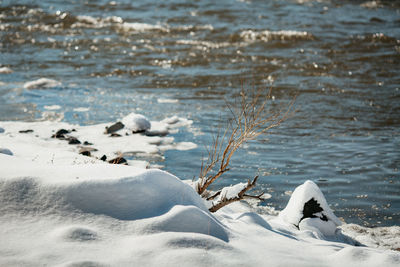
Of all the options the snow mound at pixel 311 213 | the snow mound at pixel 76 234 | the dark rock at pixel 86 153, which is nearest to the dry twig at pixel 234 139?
the snow mound at pixel 311 213

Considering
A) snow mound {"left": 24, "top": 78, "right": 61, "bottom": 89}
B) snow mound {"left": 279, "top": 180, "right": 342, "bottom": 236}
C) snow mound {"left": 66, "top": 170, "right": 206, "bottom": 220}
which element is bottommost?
snow mound {"left": 279, "top": 180, "right": 342, "bottom": 236}

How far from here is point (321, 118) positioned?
288 inches

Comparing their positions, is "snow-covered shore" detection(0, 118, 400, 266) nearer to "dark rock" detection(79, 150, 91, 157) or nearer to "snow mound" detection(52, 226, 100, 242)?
"snow mound" detection(52, 226, 100, 242)

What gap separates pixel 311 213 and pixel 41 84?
6860mm

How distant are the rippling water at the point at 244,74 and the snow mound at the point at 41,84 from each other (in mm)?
203

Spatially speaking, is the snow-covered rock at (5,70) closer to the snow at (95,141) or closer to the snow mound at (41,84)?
the snow mound at (41,84)

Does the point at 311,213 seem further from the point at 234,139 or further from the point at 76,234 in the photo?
the point at 76,234

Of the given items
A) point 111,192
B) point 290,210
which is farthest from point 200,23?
point 111,192

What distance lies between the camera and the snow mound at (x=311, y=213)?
12.4ft

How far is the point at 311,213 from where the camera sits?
3.86 meters

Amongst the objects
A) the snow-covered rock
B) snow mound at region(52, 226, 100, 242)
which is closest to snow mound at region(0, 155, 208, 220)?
snow mound at region(52, 226, 100, 242)

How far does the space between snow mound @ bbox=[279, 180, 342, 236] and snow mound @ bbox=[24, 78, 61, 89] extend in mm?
6563

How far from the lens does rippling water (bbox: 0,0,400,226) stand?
17.2 feet

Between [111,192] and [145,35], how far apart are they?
488 inches
